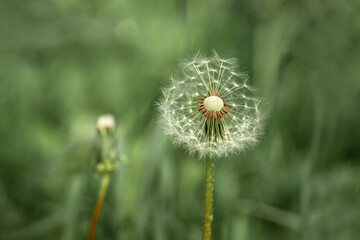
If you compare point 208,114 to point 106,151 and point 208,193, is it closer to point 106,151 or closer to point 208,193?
point 208,193

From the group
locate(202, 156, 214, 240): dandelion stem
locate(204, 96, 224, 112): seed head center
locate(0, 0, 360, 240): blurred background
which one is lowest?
locate(202, 156, 214, 240): dandelion stem

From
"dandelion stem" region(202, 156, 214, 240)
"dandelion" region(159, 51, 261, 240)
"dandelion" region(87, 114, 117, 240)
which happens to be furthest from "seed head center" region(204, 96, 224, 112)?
"dandelion" region(87, 114, 117, 240)

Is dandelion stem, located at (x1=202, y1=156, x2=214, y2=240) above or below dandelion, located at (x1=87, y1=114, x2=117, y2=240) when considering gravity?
below

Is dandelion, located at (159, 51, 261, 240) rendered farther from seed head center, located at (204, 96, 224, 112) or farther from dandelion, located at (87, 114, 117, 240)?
dandelion, located at (87, 114, 117, 240)

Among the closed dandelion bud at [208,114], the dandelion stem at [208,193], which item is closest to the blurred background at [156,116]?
the closed dandelion bud at [208,114]

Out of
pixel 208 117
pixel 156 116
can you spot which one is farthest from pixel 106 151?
pixel 208 117

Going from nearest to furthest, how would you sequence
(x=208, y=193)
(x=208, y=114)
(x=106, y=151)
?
1. (x=208, y=193)
2. (x=208, y=114)
3. (x=106, y=151)

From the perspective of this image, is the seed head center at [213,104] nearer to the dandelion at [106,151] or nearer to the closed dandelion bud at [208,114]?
the closed dandelion bud at [208,114]
